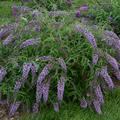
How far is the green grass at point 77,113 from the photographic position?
3.54m

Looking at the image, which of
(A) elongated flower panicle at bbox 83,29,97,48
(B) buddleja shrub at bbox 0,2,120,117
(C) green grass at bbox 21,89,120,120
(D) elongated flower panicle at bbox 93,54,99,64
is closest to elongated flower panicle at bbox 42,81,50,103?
(B) buddleja shrub at bbox 0,2,120,117

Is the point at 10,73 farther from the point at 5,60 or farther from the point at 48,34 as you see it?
the point at 48,34

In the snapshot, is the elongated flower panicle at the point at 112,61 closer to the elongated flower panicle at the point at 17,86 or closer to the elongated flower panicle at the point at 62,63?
the elongated flower panicle at the point at 62,63

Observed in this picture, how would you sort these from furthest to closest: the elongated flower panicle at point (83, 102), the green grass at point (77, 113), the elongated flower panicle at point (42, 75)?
the elongated flower panicle at point (83, 102) → the green grass at point (77, 113) → the elongated flower panicle at point (42, 75)

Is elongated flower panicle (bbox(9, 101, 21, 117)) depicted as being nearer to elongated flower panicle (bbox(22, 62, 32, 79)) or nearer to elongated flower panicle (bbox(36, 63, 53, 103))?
elongated flower panicle (bbox(36, 63, 53, 103))

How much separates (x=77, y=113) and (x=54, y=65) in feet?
2.56

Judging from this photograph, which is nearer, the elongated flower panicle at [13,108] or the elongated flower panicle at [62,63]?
the elongated flower panicle at [62,63]

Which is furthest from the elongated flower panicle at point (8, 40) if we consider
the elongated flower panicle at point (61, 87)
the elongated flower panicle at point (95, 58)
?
the elongated flower panicle at point (95, 58)

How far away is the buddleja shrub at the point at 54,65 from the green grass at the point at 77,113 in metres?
0.10

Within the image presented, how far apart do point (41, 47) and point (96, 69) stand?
86 centimetres

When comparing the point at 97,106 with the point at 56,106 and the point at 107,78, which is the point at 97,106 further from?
the point at 56,106

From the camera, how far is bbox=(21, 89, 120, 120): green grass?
3.54m

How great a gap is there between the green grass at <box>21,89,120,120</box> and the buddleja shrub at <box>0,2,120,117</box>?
0.10 m

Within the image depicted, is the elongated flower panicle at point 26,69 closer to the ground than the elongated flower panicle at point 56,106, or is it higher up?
higher up
